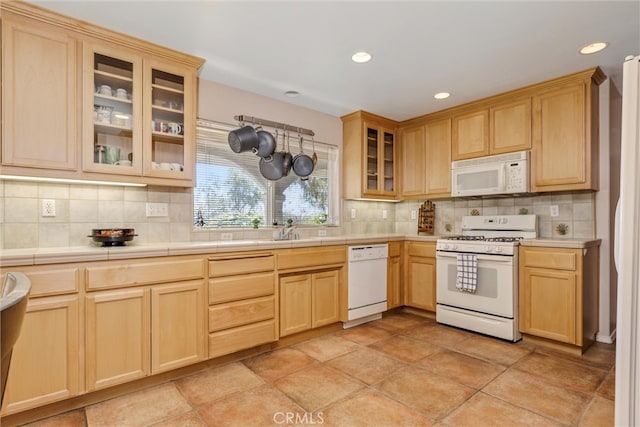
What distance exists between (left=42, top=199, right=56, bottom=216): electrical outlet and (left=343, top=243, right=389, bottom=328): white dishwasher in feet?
7.71

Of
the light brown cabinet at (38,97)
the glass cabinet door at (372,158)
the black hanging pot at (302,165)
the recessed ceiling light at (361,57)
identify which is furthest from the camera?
the glass cabinet door at (372,158)

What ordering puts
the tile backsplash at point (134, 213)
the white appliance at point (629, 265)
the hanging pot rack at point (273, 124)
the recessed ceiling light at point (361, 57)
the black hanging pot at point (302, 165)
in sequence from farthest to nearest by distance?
the black hanging pot at point (302, 165)
the hanging pot rack at point (273, 124)
the recessed ceiling light at point (361, 57)
the tile backsplash at point (134, 213)
the white appliance at point (629, 265)

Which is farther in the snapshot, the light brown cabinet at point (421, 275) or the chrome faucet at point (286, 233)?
the light brown cabinet at point (421, 275)

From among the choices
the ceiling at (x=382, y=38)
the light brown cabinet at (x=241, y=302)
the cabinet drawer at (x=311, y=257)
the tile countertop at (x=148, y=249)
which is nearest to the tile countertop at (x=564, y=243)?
the tile countertop at (x=148, y=249)

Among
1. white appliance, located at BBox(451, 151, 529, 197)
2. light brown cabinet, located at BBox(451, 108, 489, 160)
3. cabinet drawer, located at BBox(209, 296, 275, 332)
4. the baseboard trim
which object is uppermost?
light brown cabinet, located at BBox(451, 108, 489, 160)

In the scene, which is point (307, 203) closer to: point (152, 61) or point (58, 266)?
point (152, 61)

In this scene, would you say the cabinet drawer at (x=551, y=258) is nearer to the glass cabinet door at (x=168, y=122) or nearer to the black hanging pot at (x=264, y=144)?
the black hanging pot at (x=264, y=144)

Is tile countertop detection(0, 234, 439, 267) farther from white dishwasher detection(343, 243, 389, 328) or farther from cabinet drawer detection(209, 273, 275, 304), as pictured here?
white dishwasher detection(343, 243, 389, 328)

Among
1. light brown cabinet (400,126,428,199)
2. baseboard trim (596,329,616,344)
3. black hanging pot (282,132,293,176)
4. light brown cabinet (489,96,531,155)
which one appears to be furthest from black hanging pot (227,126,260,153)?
baseboard trim (596,329,616,344)

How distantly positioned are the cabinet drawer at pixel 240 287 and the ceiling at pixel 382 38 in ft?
5.45

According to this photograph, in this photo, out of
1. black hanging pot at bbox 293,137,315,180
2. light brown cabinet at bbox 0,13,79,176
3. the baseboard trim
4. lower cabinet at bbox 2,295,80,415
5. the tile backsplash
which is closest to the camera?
lower cabinet at bbox 2,295,80,415

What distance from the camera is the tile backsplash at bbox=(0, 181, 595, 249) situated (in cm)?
217

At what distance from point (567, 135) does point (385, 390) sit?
8.50 ft

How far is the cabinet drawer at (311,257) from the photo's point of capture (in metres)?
2.85
